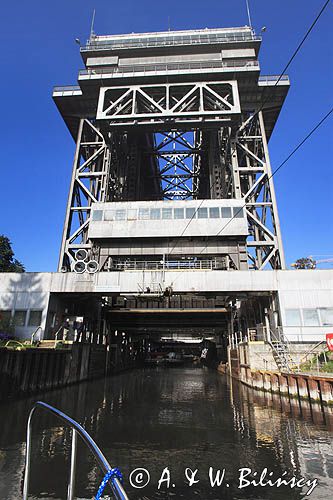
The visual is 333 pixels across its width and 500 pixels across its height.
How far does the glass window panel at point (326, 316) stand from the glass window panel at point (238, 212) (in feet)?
51.1

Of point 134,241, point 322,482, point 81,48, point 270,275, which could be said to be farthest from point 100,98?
point 322,482

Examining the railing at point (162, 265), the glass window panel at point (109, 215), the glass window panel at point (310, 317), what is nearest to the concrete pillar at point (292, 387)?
the glass window panel at point (310, 317)

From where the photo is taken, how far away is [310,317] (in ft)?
94.3

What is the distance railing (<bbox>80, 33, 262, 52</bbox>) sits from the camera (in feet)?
160

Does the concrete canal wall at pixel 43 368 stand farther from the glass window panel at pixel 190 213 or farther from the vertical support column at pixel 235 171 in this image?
the vertical support column at pixel 235 171

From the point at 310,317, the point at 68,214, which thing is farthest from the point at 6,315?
the point at 310,317

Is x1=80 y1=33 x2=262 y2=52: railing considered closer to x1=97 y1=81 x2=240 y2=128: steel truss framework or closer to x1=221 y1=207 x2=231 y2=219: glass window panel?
x1=97 y1=81 x2=240 y2=128: steel truss framework

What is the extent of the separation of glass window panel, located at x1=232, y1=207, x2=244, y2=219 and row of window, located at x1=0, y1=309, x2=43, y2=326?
2563 cm

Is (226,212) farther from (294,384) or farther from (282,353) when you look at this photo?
(294,384)

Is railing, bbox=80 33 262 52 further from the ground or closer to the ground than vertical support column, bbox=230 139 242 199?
further from the ground

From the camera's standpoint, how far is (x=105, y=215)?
40594mm

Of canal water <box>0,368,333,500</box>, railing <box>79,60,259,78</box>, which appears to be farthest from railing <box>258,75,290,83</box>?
canal water <box>0,368,333,500</box>

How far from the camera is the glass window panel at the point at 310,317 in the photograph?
28.5 metres

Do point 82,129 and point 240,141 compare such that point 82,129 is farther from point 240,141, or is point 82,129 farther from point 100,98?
point 240,141
